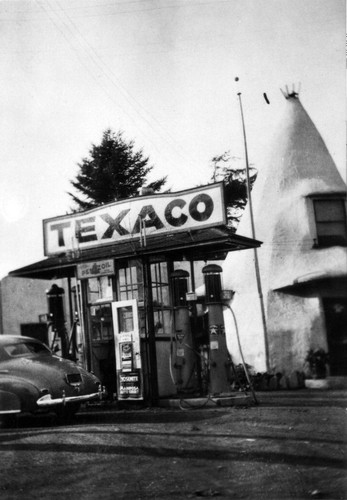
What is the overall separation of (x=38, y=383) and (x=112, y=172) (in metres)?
15.1

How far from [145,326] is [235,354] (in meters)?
8.00

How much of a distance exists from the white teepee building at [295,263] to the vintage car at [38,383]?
9133mm

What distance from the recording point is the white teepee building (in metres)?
18.9

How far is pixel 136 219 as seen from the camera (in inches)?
550

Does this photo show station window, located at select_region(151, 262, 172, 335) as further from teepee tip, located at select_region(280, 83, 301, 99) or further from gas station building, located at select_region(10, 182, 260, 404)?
teepee tip, located at select_region(280, 83, 301, 99)

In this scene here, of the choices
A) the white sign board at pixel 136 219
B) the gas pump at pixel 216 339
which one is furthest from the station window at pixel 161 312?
the gas pump at pixel 216 339

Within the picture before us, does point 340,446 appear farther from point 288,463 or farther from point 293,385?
point 293,385

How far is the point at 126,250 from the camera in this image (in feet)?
43.5

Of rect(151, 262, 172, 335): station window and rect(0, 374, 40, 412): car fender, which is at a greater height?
rect(151, 262, 172, 335): station window

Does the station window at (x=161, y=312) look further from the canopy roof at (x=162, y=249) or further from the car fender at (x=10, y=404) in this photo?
the car fender at (x=10, y=404)

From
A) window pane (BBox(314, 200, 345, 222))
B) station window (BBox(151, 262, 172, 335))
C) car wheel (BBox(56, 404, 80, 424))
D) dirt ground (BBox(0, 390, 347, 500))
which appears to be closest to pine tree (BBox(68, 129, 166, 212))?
window pane (BBox(314, 200, 345, 222))

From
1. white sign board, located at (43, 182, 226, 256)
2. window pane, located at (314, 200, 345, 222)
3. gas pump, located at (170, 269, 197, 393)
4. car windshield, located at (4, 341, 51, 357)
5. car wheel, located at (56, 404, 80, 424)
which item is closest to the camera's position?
car wheel, located at (56, 404, 80, 424)

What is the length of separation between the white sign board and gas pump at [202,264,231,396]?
49.9 inches

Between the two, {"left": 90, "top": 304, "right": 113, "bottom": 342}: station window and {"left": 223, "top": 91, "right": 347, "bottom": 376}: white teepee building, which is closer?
{"left": 90, "top": 304, "right": 113, "bottom": 342}: station window
